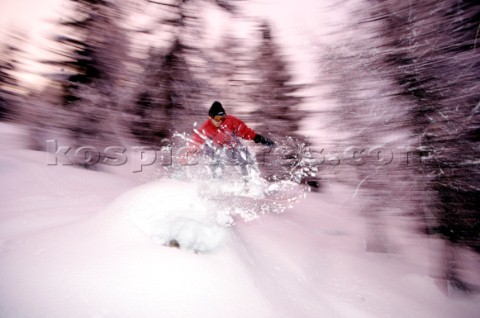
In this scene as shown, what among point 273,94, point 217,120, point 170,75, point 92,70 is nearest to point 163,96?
point 170,75

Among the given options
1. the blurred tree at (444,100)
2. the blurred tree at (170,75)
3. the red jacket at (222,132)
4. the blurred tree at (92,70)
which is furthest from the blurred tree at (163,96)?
the blurred tree at (444,100)

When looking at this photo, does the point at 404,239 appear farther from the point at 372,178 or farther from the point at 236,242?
the point at 236,242

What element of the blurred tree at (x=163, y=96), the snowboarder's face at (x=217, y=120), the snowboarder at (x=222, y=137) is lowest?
the snowboarder at (x=222, y=137)

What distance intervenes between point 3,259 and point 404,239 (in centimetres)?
567

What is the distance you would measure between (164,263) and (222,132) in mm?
2848

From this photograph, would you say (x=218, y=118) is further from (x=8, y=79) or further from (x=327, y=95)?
(x=8, y=79)

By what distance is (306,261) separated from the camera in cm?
349

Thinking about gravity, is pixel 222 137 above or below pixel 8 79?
below

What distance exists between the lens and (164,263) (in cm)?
220

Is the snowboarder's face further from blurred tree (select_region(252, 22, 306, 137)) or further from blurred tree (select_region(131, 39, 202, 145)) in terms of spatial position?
blurred tree (select_region(252, 22, 306, 137))

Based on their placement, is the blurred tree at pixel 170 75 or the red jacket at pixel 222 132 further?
the blurred tree at pixel 170 75

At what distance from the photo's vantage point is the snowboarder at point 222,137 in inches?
181

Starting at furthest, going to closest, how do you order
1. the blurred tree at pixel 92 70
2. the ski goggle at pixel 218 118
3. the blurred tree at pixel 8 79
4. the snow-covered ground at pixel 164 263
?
the blurred tree at pixel 8 79, the blurred tree at pixel 92 70, the ski goggle at pixel 218 118, the snow-covered ground at pixel 164 263

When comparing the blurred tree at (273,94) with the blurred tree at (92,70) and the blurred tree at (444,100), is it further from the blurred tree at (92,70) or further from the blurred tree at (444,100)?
the blurred tree at (92,70)
